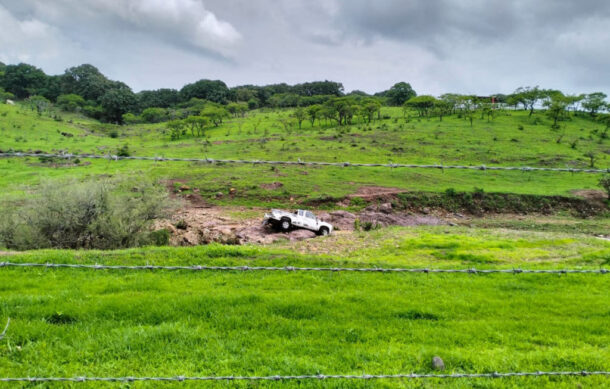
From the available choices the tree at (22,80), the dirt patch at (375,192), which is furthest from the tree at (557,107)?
the tree at (22,80)

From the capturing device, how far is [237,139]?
64.3m

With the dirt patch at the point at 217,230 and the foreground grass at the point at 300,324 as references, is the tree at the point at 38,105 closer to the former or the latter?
the dirt patch at the point at 217,230

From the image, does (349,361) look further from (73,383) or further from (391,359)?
(73,383)

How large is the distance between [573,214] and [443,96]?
196 feet

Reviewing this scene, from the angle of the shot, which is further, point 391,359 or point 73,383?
point 391,359

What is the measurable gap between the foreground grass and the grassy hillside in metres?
22.2

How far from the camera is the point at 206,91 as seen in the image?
140 m

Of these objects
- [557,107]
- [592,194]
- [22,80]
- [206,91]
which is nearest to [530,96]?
[557,107]

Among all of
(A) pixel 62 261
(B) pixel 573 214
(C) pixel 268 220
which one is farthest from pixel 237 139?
(A) pixel 62 261

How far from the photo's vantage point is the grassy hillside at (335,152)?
33.9 m

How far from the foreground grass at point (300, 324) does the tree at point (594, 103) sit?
97504 mm

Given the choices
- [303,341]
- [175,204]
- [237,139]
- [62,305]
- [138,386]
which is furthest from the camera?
[237,139]

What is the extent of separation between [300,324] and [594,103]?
10386 cm

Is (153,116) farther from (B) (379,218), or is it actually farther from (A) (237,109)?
(B) (379,218)
